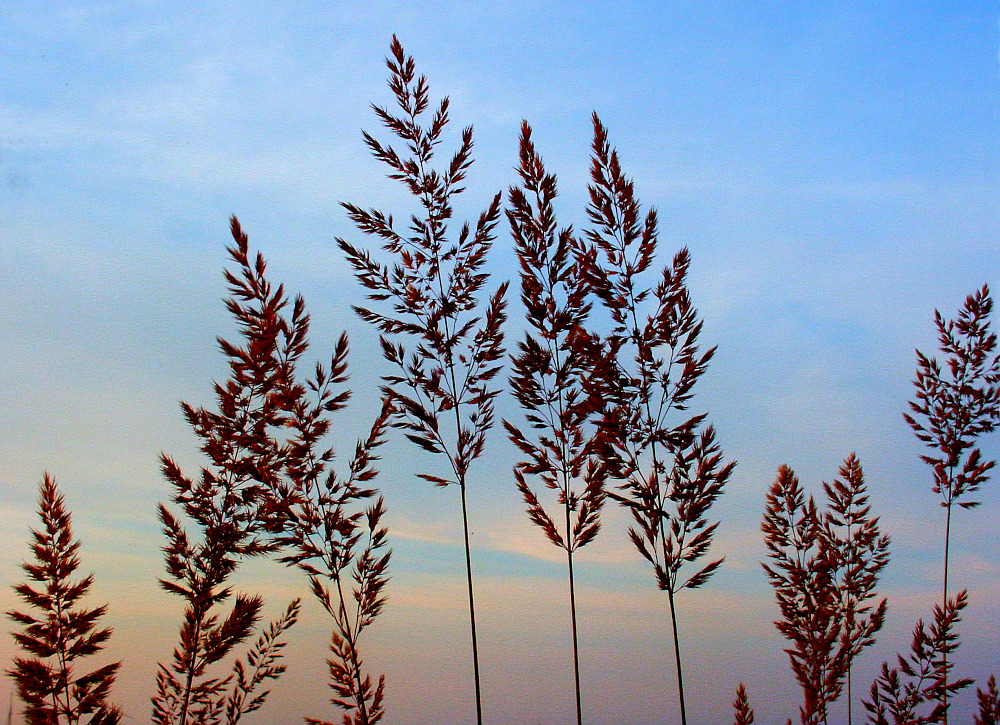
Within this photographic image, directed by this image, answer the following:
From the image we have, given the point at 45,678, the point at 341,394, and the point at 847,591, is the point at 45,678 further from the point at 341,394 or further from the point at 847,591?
the point at 847,591

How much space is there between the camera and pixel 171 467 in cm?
597

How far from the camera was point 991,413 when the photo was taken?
8102 mm

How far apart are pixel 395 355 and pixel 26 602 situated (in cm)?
285

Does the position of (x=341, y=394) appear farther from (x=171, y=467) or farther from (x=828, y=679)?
(x=828, y=679)

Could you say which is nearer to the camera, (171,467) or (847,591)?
(171,467)

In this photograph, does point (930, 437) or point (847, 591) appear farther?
point (930, 437)

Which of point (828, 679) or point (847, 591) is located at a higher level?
point (847, 591)

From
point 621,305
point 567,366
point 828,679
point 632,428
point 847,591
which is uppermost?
point 621,305

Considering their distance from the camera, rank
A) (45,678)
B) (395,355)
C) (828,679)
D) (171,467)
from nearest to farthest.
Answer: (45,678), (395,355), (171,467), (828,679)

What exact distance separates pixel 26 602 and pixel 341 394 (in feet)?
7.91

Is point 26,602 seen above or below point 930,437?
below

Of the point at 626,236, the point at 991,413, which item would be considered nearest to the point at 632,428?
the point at 626,236

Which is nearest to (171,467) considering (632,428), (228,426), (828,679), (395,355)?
(228,426)

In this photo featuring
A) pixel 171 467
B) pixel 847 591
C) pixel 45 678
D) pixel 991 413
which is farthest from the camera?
pixel 991 413
